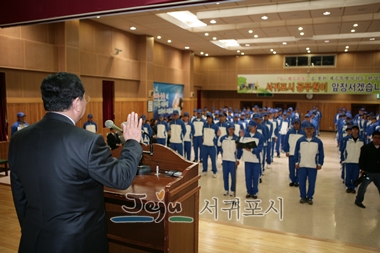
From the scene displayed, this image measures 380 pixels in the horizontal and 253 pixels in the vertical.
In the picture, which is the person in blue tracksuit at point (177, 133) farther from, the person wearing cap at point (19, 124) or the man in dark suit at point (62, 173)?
the man in dark suit at point (62, 173)

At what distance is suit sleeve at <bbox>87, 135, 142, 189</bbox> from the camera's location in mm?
1433

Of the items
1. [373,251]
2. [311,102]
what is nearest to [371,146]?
[373,251]

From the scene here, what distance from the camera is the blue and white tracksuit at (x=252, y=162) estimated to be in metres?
6.24

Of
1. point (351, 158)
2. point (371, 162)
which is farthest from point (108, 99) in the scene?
point (371, 162)

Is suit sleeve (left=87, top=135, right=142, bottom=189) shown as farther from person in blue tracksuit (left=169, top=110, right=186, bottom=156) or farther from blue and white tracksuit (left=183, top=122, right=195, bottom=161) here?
blue and white tracksuit (left=183, top=122, right=195, bottom=161)

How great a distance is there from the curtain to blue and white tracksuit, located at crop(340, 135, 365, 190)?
30.1 ft

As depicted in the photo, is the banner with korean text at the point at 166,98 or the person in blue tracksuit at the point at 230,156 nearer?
the person in blue tracksuit at the point at 230,156

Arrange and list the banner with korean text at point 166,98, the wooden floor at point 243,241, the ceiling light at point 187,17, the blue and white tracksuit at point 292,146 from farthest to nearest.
Answer: the banner with korean text at point 166,98 < the ceiling light at point 187,17 < the blue and white tracksuit at point 292,146 < the wooden floor at point 243,241

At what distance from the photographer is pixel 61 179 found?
4.64ft

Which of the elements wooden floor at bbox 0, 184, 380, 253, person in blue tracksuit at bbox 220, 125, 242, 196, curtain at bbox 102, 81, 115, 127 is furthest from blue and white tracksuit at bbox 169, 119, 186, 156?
wooden floor at bbox 0, 184, 380, 253

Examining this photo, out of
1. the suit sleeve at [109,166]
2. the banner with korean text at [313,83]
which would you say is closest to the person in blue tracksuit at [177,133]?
the suit sleeve at [109,166]

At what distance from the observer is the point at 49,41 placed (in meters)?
9.80

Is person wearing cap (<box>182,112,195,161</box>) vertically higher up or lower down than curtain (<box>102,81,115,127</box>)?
lower down

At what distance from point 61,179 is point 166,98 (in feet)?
50.3
